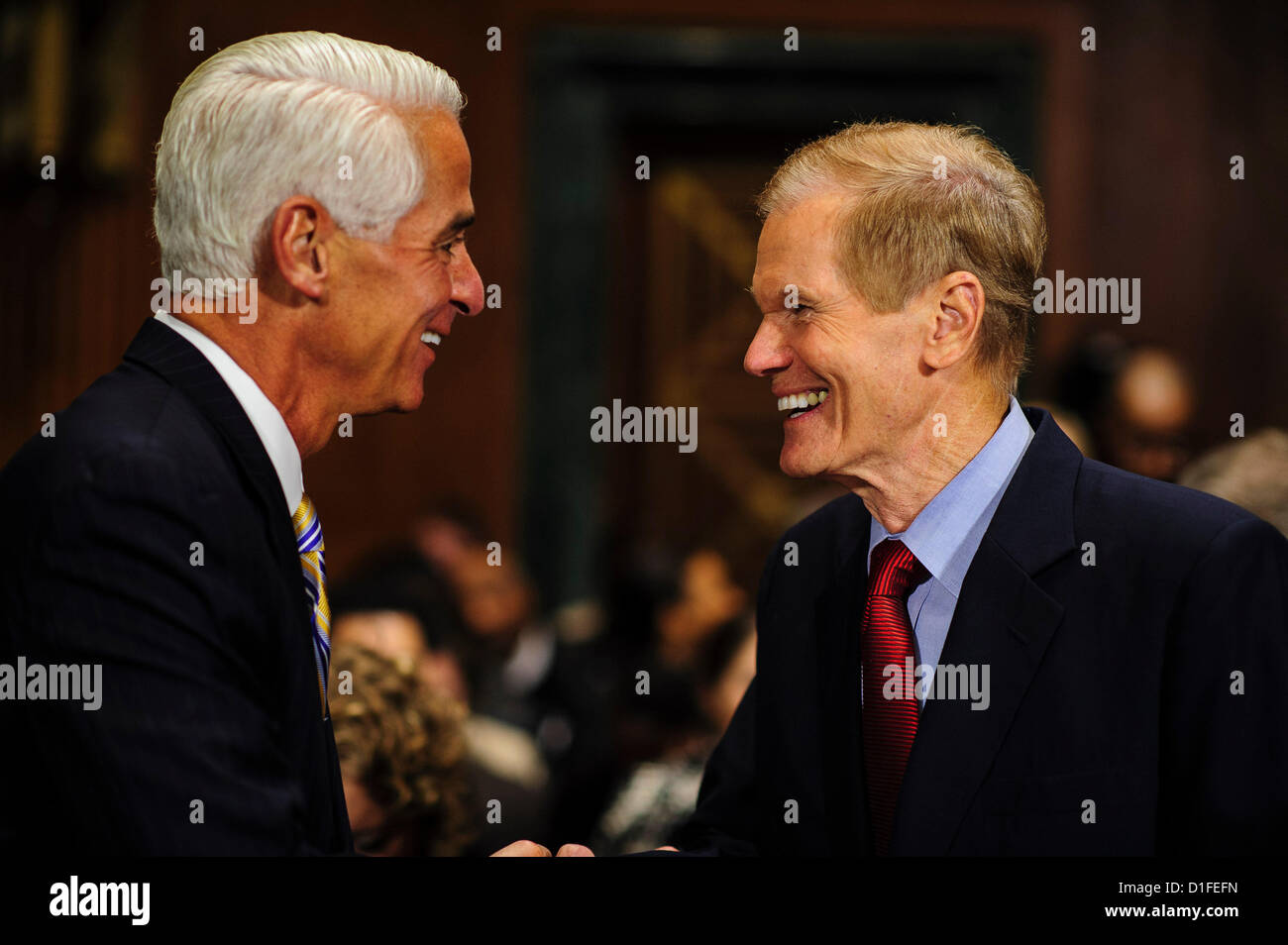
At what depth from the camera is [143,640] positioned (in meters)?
1.50

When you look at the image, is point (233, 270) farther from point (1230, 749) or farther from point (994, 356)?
point (1230, 749)

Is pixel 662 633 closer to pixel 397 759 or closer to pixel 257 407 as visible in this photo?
pixel 397 759

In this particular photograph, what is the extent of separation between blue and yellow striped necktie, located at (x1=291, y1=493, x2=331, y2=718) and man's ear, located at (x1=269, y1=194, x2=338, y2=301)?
11.2 inches

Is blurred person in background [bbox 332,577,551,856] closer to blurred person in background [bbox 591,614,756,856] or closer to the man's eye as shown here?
blurred person in background [bbox 591,614,756,856]

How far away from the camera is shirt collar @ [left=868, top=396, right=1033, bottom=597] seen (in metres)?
1.94

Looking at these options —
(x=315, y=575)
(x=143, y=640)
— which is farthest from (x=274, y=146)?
(x=143, y=640)

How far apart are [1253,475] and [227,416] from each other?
6.59ft

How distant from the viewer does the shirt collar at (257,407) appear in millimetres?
1768

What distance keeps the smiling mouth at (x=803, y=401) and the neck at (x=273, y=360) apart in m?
0.68

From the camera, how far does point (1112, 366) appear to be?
4.19 metres

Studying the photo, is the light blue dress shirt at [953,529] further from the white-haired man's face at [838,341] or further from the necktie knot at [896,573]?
the white-haired man's face at [838,341]
